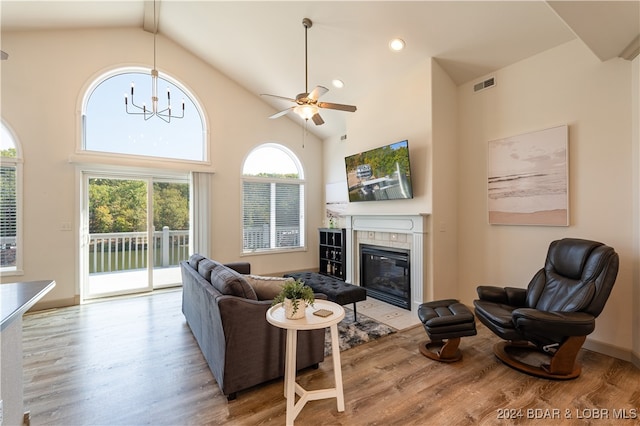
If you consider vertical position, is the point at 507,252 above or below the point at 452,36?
below

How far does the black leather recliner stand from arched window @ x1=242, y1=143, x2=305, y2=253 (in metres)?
4.26

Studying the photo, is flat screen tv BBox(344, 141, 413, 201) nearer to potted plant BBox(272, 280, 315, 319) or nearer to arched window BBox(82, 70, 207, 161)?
potted plant BBox(272, 280, 315, 319)

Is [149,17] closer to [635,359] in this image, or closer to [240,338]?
[240,338]

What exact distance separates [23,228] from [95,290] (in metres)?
1.37

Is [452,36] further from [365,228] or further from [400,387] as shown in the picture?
[400,387]

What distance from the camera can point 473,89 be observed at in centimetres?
411

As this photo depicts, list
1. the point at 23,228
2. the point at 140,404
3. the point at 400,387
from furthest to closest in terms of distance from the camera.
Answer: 1. the point at 23,228
2. the point at 400,387
3. the point at 140,404

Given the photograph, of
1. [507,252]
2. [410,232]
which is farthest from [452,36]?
[507,252]

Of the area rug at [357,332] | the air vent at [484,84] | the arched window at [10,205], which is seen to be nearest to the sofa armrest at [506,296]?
the area rug at [357,332]

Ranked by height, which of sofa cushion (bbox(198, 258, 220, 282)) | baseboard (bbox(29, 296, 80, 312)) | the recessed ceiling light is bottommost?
baseboard (bbox(29, 296, 80, 312))

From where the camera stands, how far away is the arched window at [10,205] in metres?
4.02

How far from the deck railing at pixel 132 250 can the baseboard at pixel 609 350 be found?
5.96 meters

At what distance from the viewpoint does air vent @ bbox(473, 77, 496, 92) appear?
12.8 feet

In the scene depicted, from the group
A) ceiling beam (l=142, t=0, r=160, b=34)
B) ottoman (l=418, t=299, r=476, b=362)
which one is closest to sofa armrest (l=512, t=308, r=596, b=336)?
ottoman (l=418, t=299, r=476, b=362)
